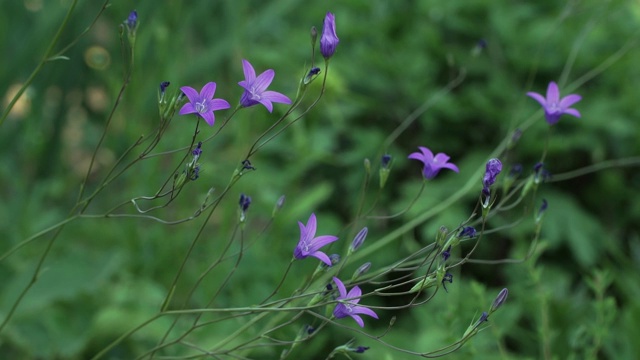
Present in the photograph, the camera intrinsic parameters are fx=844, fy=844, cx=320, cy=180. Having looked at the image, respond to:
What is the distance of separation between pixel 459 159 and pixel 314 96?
0.36 m

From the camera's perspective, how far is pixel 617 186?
6.15ft

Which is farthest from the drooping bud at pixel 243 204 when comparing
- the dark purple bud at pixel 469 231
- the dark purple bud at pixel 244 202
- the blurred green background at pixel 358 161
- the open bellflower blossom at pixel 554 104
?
the blurred green background at pixel 358 161

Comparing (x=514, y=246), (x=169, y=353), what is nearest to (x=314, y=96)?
(x=514, y=246)

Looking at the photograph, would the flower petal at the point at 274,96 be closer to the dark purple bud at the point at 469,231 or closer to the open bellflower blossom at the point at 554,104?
the dark purple bud at the point at 469,231

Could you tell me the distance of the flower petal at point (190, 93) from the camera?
76 cm

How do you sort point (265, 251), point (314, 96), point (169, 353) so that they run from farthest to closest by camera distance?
point (314, 96)
point (265, 251)
point (169, 353)

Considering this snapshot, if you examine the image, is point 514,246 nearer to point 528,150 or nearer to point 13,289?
point 528,150

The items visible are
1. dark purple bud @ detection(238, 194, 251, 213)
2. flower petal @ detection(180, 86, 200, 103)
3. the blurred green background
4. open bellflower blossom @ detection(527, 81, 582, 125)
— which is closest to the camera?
flower petal @ detection(180, 86, 200, 103)

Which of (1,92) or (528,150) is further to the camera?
(1,92)

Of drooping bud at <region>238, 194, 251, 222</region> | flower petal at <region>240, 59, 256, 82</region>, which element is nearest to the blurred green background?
drooping bud at <region>238, 194, 251, 222</region>

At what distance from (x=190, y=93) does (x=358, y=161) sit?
1.18m

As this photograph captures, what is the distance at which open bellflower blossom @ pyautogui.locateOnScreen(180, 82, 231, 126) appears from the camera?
2.56 feet

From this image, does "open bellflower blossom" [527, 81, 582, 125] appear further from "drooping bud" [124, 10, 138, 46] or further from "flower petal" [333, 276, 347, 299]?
"drooping bud" [124, 10, 138, 46]

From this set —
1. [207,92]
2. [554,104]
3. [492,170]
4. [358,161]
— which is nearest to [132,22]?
[207,92]
